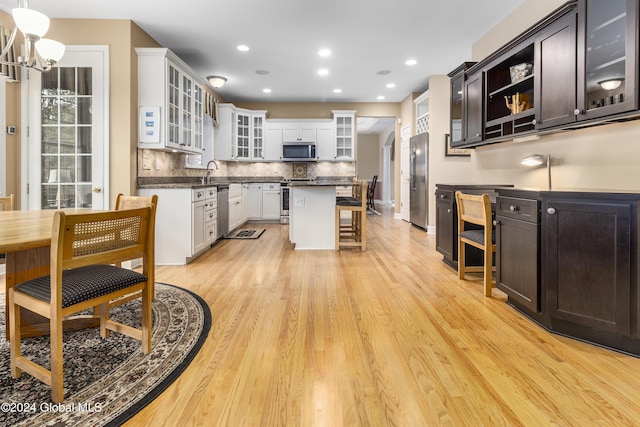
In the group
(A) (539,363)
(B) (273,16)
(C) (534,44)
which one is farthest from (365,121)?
(A) (539,363)

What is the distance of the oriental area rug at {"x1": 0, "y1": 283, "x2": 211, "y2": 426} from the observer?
4.51 ft

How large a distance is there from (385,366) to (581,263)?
1309mm

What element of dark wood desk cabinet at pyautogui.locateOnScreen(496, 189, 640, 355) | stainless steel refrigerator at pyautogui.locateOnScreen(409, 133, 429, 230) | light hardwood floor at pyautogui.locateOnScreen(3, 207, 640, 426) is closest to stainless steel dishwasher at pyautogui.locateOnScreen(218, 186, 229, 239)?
light hardwood floor at pyautogui.locateOnScreen(3, 207, 640, 426)

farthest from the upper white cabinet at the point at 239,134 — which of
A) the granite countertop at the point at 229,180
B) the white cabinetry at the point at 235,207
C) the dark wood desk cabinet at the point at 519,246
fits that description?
the dark wood desk cabinet at the point at 519,246

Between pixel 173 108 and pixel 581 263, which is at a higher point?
pixel 173 108

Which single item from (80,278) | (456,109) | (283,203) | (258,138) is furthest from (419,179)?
(80,278)

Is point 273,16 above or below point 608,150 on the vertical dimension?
above

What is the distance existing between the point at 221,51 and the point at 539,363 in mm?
5141

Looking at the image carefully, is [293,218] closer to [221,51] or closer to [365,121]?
[221,51]

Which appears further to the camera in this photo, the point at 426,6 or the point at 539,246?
the point at 426,6

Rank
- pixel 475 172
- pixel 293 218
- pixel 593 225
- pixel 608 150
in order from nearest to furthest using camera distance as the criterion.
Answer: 1. pixel 593 225
2. pixel 608 150
3. pixel 475 172
4. pixel 293 218

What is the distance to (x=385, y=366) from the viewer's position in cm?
175

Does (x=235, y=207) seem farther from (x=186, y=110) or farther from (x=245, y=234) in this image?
(x=186, y=110)

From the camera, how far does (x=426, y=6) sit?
3.68 m
